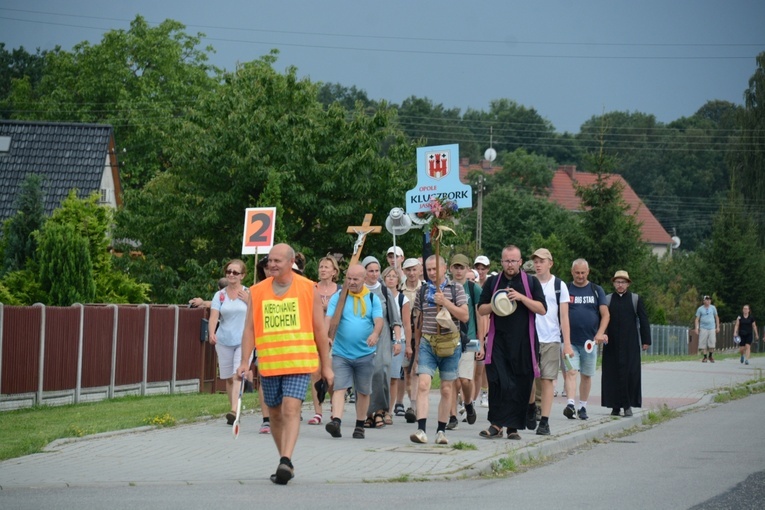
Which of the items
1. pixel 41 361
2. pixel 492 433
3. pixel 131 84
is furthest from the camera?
pixel 131 84

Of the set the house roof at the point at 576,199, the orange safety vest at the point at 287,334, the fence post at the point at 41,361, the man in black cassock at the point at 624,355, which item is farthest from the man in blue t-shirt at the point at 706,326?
the house roof at the point at 576,199

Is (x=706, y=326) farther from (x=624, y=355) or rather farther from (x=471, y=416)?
(x=471, y=416)

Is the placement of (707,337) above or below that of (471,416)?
above

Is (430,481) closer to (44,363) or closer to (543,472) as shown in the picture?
(543,472)

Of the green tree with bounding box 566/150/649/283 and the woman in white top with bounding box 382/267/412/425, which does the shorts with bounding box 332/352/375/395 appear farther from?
the green tree with bounding box 566/150/649/283

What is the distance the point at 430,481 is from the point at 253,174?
25.9 m

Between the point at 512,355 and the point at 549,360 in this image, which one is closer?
the point at 512,355

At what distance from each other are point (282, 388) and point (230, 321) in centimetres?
447

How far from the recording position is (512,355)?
41.9 ft

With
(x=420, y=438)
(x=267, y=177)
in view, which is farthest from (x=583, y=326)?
(x=267, y=177)

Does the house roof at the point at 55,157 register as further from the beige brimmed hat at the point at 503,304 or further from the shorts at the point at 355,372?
the beige brimmed hat at the point at 503,304

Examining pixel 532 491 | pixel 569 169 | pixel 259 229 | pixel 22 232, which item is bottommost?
pixel 532 491

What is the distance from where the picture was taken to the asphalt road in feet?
28.2

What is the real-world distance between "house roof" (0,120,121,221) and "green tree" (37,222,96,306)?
81.5ft
